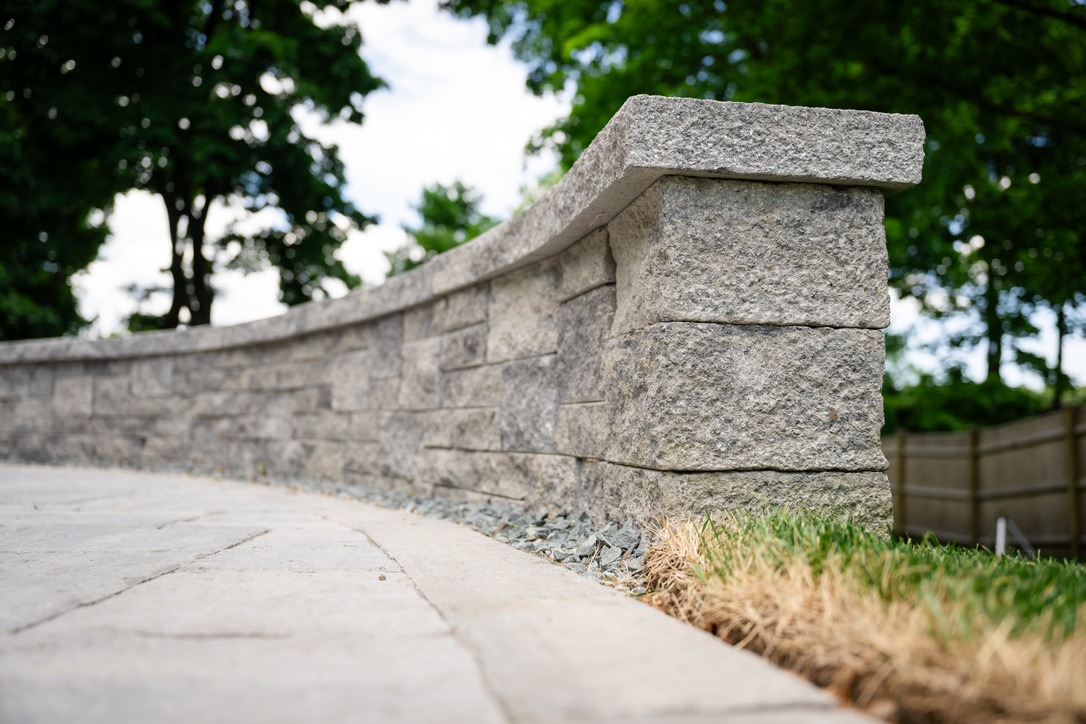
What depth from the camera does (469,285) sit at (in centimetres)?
483

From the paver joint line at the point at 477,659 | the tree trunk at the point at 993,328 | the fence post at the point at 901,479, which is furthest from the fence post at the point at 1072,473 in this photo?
the paver joint line at the point at 477,659

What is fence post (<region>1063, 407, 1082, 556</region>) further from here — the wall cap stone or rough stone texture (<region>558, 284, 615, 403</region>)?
rough stone texture (<region>558, 284, 615, 403</region>)

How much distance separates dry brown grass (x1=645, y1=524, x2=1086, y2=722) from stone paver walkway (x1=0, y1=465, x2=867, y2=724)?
4.1 inches

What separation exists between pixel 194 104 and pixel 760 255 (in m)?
11.2

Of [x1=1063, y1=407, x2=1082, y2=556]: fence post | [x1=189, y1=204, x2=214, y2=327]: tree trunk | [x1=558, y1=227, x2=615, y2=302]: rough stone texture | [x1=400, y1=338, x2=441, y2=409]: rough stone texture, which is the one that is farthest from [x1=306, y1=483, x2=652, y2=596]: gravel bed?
[x1=189, y1=204, x2=214, y2=327]: tree trunk

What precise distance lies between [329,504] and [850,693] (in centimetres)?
379

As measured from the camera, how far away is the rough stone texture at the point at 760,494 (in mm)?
2959

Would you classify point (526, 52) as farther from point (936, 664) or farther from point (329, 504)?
point (936, 664)

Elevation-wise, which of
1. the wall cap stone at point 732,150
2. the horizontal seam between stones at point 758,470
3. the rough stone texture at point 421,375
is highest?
the wall cap stone at point 732,150

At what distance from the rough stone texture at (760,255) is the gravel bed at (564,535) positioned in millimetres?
797

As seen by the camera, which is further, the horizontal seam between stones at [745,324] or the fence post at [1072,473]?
the fence post at [1072,473]

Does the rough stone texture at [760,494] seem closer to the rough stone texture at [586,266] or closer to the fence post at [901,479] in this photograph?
the rough stone texture at [586,266]

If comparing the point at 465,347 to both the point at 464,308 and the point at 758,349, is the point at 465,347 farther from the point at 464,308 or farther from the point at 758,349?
the point at 758,349

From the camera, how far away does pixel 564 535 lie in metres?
3.45
